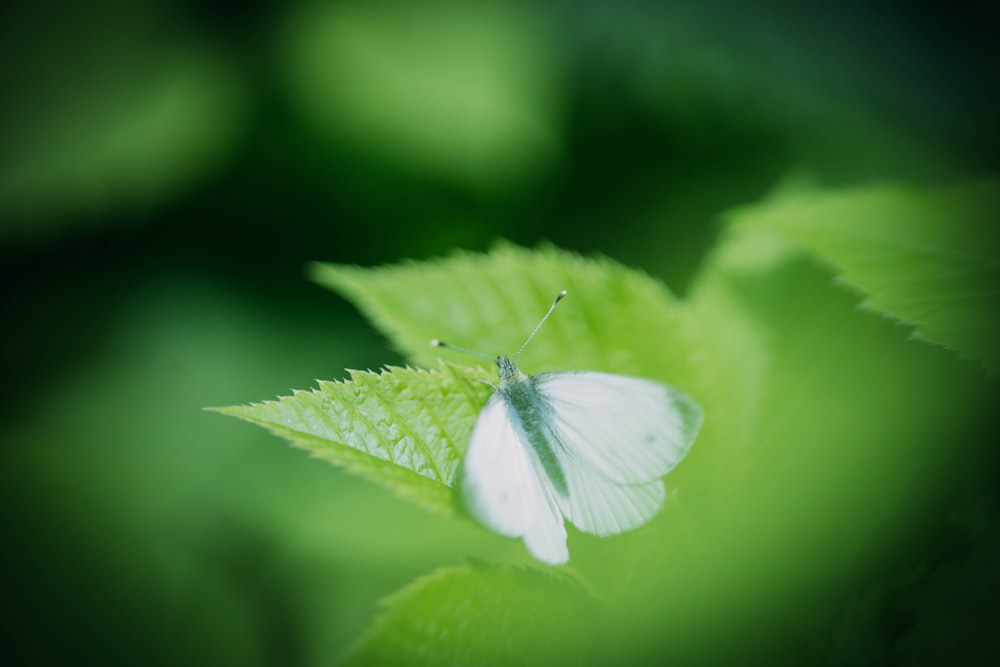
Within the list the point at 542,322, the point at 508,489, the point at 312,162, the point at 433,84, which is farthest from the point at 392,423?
the point at 433,84

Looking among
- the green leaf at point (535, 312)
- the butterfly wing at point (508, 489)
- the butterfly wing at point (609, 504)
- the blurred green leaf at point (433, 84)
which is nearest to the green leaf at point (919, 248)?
the green leaf at point (535, 312)

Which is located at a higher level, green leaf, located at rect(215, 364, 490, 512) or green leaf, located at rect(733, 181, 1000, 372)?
green leaf, located at rect(733, 181, 1000, 372)

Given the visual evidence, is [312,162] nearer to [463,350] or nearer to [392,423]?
[463,350]

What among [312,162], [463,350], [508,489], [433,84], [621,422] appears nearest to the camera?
[508,489]

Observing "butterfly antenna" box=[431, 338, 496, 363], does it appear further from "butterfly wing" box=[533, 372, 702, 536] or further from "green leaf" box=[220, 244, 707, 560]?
"butterfly wing" box=[533, 372, 702, 536]

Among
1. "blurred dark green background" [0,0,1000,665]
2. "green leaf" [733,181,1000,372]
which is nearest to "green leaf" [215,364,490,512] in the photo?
"green leaf" [733,181,1000,372]

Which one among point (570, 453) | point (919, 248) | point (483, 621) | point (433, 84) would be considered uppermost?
point (433, 84)
